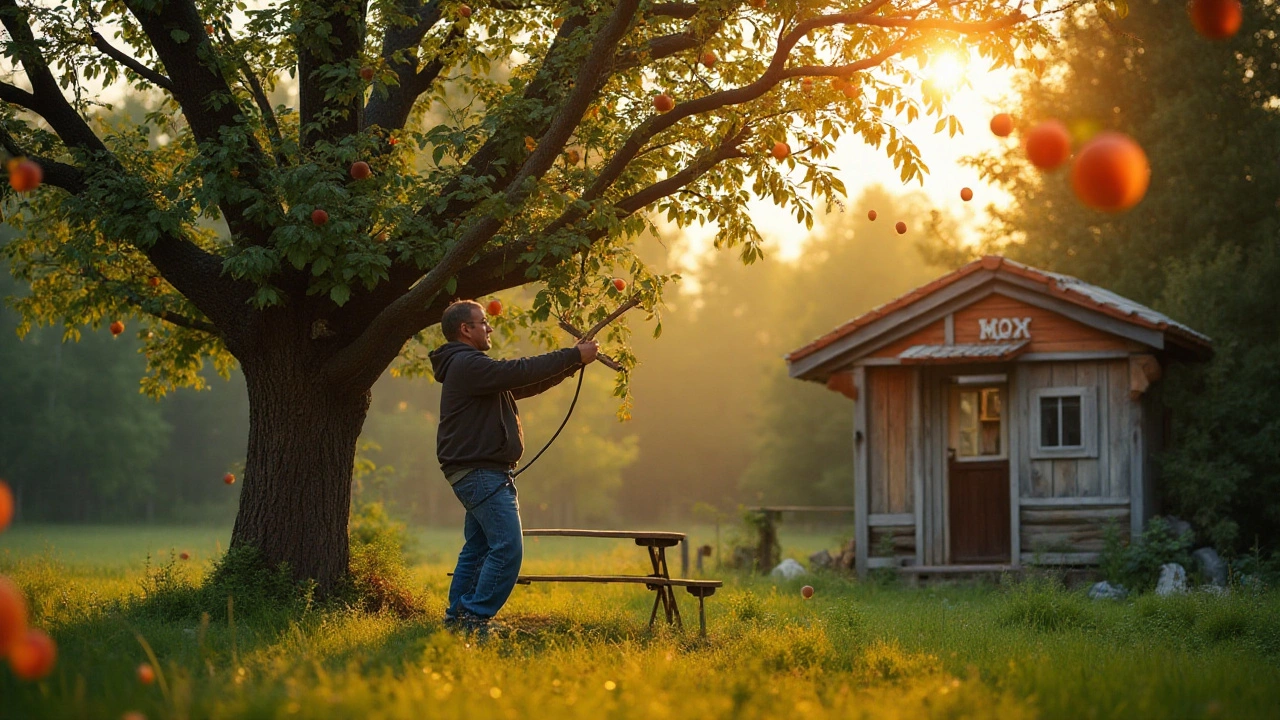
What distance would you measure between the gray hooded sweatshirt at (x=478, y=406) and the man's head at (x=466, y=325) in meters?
0.08

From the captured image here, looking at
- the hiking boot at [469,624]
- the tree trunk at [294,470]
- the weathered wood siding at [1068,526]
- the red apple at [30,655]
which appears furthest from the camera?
the weathered wood siding at [1068,526]

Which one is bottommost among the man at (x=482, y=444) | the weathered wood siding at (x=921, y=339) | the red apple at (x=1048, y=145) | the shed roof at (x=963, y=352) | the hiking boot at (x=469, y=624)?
the hiking boot at (x=469, y=624)

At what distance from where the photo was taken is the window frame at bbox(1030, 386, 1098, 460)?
632 inches

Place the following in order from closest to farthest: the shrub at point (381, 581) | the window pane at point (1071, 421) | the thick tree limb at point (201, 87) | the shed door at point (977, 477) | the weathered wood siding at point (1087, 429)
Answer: the thick tree limb at point (201, 87), the shrub at point (381, 581), the weathered wood siding at point (1087, 429), the window pane at point (1071, 421), the shed door at point (977, 477)

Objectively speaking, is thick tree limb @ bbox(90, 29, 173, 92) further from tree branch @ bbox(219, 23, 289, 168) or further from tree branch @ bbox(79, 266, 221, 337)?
tree branch @ bbox(79, 266, 221, 337)

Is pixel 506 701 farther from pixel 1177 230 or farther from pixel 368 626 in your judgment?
pixel 1177 230

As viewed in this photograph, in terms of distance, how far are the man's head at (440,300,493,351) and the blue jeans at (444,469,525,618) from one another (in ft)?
2.91

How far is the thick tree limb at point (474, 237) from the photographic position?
800 cm

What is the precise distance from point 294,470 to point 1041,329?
1085 cm

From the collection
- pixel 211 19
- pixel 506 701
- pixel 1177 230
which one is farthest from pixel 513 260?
pixel 1177 230

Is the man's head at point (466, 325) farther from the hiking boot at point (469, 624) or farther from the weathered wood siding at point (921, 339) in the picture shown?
the weathered wood siding at point (921, 339)

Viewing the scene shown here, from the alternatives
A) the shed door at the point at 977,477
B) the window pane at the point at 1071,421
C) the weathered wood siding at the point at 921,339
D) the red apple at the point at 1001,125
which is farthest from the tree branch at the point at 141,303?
the window pane at the point at 1071,421

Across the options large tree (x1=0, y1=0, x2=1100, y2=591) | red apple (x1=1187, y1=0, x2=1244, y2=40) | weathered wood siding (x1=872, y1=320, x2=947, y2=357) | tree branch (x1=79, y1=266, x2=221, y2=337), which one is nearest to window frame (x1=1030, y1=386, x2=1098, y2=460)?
weathered wood siding (x1=872, y1=320, x2=947, y2=357)

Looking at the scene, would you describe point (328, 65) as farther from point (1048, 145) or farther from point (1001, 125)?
point (1048, 145)
